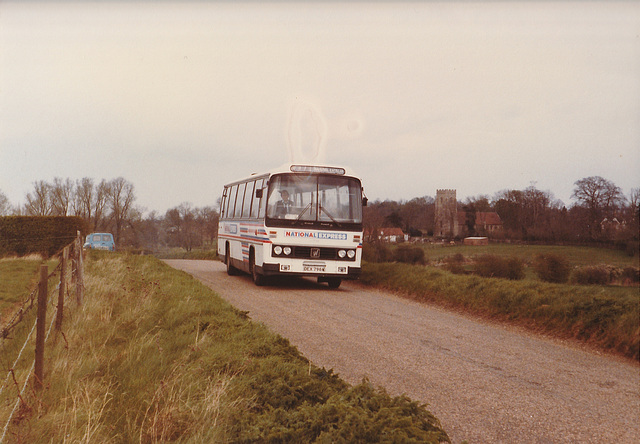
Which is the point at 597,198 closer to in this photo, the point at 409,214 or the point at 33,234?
the point at 409,214

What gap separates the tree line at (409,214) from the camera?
3512 cm

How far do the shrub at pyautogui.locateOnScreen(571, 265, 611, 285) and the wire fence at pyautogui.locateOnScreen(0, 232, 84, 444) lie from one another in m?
23.1

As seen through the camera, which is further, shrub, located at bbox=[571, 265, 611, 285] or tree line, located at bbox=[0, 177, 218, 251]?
tree line, located at bbox=[0, 177, 218, 251]

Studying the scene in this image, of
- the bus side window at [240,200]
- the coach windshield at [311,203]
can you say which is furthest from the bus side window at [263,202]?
the bus side window at [240,200]

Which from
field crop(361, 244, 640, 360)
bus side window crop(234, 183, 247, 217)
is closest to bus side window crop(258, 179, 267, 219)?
bus side window crop(234, 183, 247, 217)

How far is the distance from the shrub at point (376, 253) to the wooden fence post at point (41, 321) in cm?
1712

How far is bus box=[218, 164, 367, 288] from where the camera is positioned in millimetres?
13789

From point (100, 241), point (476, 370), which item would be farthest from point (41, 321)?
point (100, 241)

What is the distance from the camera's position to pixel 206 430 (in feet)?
11.4

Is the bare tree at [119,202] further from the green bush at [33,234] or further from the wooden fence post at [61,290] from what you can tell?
the wooden fence post at [61,290]

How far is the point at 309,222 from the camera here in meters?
13.9

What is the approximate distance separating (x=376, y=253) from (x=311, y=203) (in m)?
9.12

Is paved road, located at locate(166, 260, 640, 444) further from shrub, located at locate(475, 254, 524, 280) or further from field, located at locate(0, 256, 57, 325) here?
shrub, located at locate(475, 254, 524, 280)

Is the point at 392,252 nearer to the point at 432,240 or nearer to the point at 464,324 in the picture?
the point at 464,324
